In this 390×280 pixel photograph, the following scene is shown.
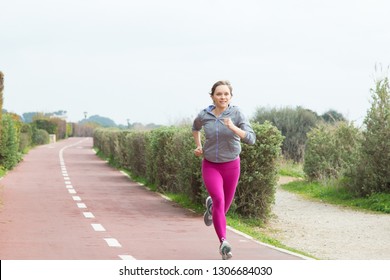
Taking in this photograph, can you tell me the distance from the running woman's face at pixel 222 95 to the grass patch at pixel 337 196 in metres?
9.65

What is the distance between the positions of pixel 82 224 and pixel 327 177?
13101 mm

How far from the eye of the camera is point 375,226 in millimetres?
15367

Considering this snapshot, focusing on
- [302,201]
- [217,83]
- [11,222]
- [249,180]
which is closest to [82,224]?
[11,222]

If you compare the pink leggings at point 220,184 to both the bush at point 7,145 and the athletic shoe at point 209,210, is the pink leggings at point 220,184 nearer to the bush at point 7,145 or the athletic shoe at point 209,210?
the athletic shoe at point 209,210

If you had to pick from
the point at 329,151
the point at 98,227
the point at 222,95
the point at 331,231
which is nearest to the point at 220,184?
the point at 222,95

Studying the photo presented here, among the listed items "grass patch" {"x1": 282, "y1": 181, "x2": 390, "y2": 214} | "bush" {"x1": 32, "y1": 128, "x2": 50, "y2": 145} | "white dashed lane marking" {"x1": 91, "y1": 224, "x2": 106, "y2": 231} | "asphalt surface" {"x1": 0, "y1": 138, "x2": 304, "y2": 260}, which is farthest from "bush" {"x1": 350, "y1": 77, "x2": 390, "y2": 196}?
"bush" {"x1": 32, "y1": 128, "x2": 50, "y2": 145}

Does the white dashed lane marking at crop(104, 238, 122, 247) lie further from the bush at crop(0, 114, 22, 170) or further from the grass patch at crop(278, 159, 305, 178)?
the bush at crop(0, 114, 22, 170)

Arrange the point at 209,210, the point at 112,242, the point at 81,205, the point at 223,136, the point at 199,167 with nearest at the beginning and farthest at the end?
the point at 223,136 → the point at 209,210 → the point at 112,242 → the point at 199,167 → the point at 81,205

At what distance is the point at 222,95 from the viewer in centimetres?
926

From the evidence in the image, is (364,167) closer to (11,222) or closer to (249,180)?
(249,180)

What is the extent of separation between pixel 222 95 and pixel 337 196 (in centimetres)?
1249

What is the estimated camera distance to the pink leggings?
30.6 feet

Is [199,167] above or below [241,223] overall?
above

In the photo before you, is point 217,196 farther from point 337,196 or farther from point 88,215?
point 337,196
